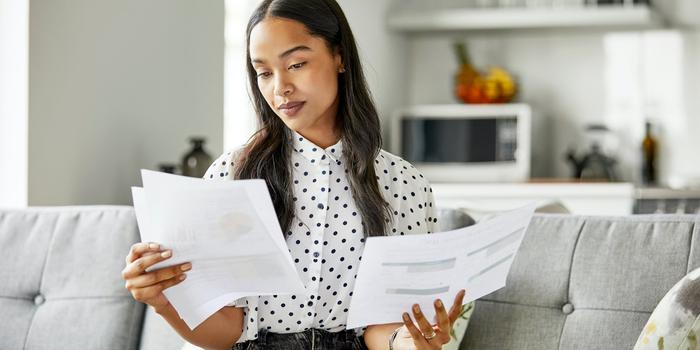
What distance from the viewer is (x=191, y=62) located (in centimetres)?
385

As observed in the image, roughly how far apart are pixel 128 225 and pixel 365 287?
1.13 m

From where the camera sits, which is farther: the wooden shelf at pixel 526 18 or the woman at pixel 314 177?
the wooden shelf at pixel 526 18

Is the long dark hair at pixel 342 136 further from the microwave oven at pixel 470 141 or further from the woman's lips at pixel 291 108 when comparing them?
the microwave oven at pixel 470 141

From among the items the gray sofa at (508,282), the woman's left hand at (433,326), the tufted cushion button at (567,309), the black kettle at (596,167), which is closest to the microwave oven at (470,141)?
the black kettle at (596,167)

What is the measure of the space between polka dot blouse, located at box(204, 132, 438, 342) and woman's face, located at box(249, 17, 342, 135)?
12cm

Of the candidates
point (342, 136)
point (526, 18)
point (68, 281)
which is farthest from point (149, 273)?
point (526, 18)

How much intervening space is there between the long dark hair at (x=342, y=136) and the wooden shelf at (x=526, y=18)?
393cm

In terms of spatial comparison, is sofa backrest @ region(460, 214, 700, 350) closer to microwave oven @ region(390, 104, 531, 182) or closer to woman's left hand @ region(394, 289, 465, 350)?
woman's left hand @ region(394, 289, 465, 350)

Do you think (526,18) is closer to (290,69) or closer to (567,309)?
(567,309)

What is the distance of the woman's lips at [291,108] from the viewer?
1567 mm

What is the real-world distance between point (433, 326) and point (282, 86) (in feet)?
1.42

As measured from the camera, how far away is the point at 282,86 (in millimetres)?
1549

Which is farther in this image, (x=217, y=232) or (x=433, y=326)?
(x=433, y=326)

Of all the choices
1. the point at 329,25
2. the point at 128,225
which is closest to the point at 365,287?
the point at 329,25
